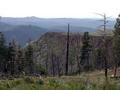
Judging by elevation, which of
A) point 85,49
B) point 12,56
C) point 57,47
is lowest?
point 57,47

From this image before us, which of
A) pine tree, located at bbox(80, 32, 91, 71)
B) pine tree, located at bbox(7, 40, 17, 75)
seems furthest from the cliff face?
pine tree, located at bbox(7, 40, 17, 75)

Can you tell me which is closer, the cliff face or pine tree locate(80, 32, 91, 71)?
pine tree locate(80, 32, 91, 71)

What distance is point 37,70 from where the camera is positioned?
8112cm

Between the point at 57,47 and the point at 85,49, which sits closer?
the point at 85,49

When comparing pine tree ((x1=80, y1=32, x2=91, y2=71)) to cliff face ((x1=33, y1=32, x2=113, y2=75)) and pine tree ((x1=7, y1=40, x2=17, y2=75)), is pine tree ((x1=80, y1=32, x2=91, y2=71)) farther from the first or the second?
cliff face ((x1=33, y1=32, x2=113, y2=75))

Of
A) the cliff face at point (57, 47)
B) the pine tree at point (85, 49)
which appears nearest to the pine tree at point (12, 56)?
the pine tree at point (85, 49)

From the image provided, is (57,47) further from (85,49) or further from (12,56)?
(12,56)

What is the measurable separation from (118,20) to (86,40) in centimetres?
3387

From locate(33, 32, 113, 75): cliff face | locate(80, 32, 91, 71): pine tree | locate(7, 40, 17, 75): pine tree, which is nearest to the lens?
locate(7, 40, 17, 75): pine tree

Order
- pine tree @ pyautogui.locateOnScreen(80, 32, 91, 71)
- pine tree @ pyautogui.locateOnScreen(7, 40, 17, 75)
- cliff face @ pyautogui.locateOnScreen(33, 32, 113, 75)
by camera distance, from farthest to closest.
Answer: cliff face @ pyautogui.locateOnScreen(33, 32, 113, 75)
pine tree @ pyautogui.locateOnScreen(80, 32, 91, 71)
pine tree @ pyautogui.locateOnScreen(7, 40, 17, 75)

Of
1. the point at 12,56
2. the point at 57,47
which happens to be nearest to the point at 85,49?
the point at 12,56

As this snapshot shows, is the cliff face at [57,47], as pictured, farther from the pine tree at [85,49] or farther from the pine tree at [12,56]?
the pine tree at [12,56]

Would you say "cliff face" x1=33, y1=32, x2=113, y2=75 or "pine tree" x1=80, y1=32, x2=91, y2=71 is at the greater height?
"pine tree" x1=80, y1=32, x2=91, y2=71

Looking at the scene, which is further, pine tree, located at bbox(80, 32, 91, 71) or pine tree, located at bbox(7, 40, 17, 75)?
pine tree, located at bbox(80, 32, 91, 71)
